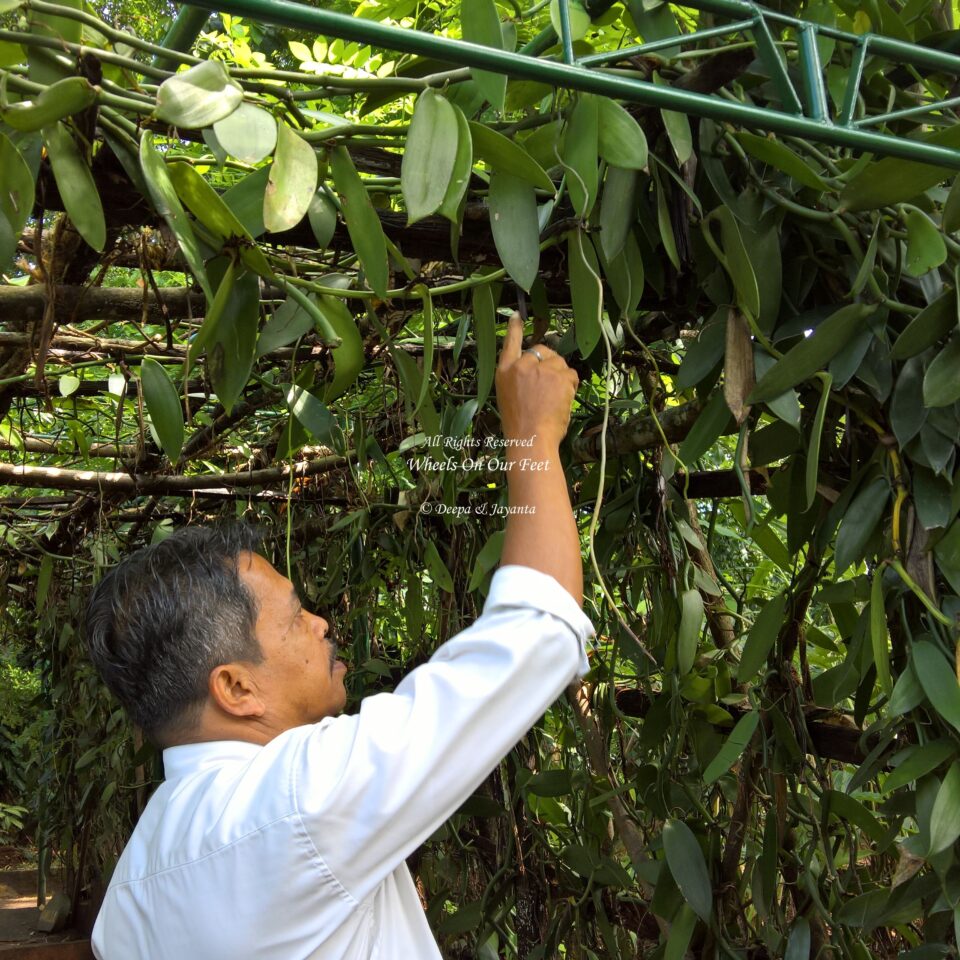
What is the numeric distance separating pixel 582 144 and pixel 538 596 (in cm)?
33

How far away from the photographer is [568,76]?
66 centimetres

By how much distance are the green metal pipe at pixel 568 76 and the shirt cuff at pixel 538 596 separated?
328 mm

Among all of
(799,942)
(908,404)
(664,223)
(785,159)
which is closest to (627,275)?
(664,223)

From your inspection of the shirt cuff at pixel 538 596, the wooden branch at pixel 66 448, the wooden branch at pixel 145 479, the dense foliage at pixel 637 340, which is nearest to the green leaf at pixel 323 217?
the dense foliage at pixel 637 340

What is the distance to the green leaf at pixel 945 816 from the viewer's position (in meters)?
0.78

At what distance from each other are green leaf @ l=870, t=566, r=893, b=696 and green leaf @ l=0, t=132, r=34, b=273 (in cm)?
69

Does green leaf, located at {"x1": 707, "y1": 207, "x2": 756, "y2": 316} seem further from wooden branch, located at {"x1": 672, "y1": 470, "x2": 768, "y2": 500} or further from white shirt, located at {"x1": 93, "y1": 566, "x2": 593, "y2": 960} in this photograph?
wooden branch, located at {"x1": 672, "y1": 470, "x2": 768, "y2": 500}

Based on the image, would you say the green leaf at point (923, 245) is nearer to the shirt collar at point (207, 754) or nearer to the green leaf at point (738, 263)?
the green leaf at point (738, 263)

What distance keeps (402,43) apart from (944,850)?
706 mm

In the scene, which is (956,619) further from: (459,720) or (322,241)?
(322,241)

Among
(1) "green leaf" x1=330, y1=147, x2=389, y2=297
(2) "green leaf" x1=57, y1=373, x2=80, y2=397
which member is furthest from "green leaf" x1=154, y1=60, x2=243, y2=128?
(2) "green leaf" x1=57, y1=373, x2=80, y2=397

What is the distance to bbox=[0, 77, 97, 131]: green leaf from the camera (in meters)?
0.61

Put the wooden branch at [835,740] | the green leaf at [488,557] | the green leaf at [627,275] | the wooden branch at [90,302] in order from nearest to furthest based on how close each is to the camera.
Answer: the green leaf at [627,275] → the wooden branch at [90,302] → the wooden branch at [835,740] → the green leaf at [488,557]

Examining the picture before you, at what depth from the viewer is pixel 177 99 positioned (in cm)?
63
